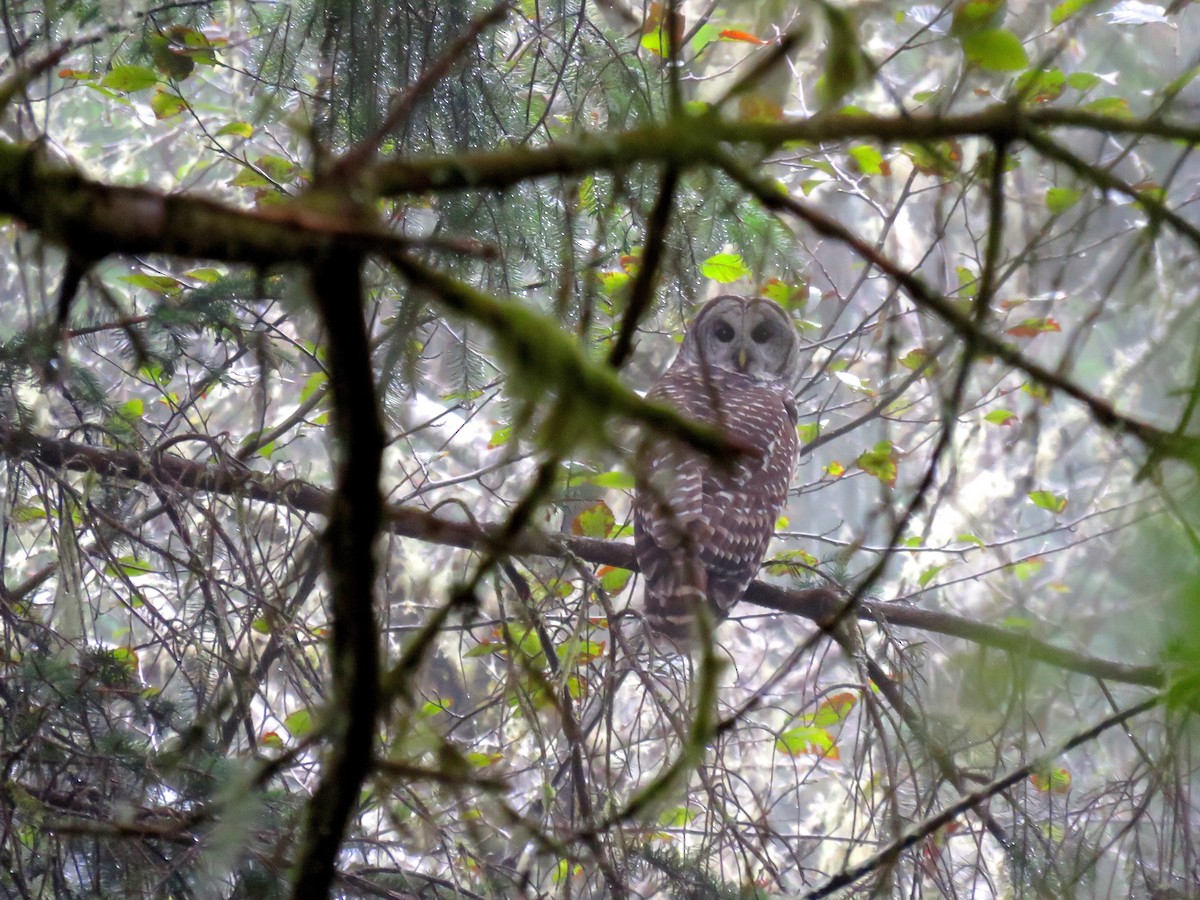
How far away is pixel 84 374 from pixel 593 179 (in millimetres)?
1472

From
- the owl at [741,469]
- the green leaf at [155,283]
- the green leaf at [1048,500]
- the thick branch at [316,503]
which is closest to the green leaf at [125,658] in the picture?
the thick branch at [316,503]

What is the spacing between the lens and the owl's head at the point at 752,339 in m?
5.38

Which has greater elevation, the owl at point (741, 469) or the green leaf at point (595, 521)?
the owl at point (741, 469)

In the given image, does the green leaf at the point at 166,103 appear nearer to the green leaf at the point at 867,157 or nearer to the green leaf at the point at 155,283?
the green leaf at the point at 155,283

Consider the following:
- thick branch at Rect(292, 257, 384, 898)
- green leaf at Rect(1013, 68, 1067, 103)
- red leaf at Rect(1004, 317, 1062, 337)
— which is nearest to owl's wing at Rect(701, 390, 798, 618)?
red leaf at Rect(1004, 317, 1062, 337)

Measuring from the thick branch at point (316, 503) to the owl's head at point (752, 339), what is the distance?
194 centimetres

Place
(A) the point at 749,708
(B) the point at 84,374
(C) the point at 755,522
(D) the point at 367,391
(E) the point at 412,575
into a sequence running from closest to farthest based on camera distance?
(D) the point at 367,391
(A) the point at 749,708
(B) the point at 84,374
(C) the point at 755,522
(E) the point at 412,575

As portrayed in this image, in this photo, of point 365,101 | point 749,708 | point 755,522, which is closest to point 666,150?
point 749,708

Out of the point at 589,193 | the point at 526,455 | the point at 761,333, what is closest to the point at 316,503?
the point at 589,193

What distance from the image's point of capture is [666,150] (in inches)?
29.4

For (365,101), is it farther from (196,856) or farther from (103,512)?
(196,856)

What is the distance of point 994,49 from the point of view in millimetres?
1170

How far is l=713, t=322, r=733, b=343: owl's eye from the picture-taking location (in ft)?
18.2

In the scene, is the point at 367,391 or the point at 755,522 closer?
the point at 367,391
